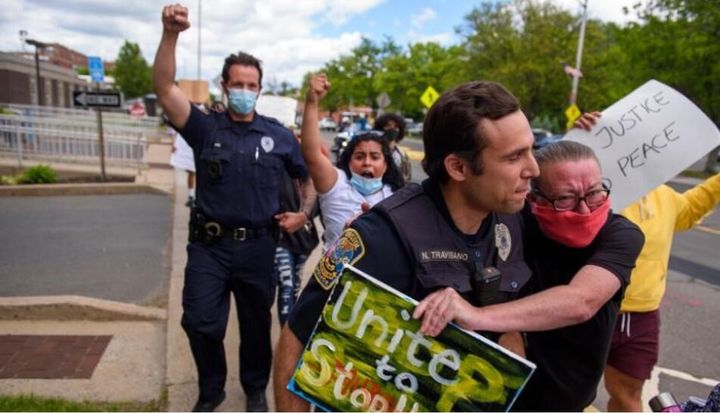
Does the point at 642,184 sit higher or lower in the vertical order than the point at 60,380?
higher

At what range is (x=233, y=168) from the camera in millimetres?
3232

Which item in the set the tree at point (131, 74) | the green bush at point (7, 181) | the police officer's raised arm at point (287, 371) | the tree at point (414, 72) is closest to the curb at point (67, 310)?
the police officer's raised arm at point (287, 371)

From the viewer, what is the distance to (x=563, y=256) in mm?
1794

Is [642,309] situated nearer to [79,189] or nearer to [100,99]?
[79,189]

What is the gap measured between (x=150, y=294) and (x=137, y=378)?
1.71 metres

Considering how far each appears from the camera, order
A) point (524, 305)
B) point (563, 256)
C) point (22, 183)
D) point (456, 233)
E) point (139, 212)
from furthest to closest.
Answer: point (22, 183), point (139, 212), point (563, 256), point (456, 233), point (524, 305)

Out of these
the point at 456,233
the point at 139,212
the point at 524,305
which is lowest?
the point at 139,212

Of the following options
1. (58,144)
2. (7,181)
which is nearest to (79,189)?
(7,181)

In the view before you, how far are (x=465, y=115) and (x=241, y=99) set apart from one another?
6.74ft

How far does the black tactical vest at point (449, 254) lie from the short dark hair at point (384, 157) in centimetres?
180

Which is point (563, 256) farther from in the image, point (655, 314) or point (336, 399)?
point (655, 314)

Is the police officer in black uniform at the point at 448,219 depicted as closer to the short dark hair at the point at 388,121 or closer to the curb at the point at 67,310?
the curb at the point at 67,310

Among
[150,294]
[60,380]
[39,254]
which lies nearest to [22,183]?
[39,254]

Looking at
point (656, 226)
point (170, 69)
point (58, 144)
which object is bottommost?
point (58, 144)
